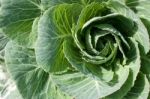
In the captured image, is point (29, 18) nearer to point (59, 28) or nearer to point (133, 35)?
point (59, 28)

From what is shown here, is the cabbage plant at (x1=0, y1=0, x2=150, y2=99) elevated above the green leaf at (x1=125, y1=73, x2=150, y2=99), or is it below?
above

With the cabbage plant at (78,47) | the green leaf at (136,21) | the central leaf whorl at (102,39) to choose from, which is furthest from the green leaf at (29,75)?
the green leaf at (136,21)

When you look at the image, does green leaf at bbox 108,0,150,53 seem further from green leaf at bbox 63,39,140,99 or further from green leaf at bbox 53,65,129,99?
green leaf at bbox 53,65,129,99

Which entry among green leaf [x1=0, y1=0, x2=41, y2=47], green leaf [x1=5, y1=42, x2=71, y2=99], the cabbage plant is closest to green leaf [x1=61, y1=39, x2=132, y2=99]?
the cabbage plant

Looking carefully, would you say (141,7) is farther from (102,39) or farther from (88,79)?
(88,79)

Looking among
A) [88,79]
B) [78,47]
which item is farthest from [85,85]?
[78,47]

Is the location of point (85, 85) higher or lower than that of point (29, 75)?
lower

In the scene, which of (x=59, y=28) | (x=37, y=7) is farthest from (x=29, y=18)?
(x=59, y=28)
